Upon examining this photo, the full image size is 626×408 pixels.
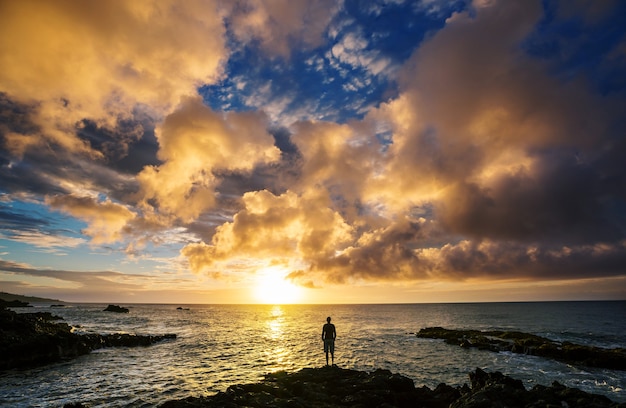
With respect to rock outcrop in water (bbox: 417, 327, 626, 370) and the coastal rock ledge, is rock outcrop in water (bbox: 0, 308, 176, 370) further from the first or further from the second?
Answer: rock outcrop in water (bbox: 417, 327, 626, 370)

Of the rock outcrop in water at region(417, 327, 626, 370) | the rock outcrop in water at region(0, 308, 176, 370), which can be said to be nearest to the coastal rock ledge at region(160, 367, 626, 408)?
the rock outcrop in water at region(417, 327, 626, 370)

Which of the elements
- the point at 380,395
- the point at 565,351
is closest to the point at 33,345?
the point at 380,395

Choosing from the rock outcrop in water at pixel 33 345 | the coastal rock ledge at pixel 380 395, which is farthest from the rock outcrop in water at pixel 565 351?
the rock outcrop in water at pixel 33 345

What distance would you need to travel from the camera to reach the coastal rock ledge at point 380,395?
17125mm

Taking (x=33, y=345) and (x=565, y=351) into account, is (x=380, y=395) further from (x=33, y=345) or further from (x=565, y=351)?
(x=33, y=345)

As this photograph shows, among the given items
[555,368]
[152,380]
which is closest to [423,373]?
[555,368]

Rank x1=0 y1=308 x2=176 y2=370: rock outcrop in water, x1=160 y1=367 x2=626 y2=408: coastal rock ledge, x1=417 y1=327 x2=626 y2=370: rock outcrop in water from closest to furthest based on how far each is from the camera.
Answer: x1=160 y1=367 x2=626 y2=408: coastal rock ledge < x1=0 y1=308 x2=176 y2=370: rock outcrop in water < x1=417 y1=327 x2=626 y2=370: rock outcrop in water

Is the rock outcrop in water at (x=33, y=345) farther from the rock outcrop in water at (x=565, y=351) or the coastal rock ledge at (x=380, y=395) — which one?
the rock outcrop in water at (x=565, y=351)

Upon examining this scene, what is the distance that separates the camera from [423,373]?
30875mm

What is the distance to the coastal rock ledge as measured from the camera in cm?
1712

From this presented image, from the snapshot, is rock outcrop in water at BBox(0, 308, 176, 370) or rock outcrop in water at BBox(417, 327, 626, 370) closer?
rock outcrop in water at BBox(0, 308, 176, 370)

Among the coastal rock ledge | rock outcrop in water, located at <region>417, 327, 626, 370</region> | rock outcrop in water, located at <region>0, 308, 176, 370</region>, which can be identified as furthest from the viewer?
rock outcrop in water, located at <region>417, 327, 626, 370</region>

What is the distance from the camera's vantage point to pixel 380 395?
1986 centimetres

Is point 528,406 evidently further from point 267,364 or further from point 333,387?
point 267,364
